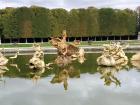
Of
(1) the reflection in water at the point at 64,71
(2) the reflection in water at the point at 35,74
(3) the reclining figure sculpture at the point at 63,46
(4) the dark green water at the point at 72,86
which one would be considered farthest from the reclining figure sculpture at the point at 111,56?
(2) the reflection in water at the point at 35,74

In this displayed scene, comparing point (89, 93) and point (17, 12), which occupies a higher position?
point (17, 12)

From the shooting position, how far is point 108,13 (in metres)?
66.6

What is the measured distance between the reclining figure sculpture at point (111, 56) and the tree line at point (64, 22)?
29.8 metres

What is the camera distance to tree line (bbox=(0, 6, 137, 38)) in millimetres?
61625

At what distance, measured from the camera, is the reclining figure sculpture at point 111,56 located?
3150cm

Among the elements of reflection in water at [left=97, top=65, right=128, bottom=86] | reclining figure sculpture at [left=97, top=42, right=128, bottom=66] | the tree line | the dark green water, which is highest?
the tree line

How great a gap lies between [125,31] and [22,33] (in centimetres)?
1424

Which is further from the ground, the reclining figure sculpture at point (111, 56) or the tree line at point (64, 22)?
the tree line at point (64, 22)

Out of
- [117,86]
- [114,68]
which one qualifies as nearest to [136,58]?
[114,68]

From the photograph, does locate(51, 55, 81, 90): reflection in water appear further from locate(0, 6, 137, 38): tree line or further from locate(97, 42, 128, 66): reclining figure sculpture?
Result: locate(0, 6, 137, 38): tree line

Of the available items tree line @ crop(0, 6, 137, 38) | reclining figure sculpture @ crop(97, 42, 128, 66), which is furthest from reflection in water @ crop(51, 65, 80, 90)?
tree line @ crop(0, 6, 137, 38)

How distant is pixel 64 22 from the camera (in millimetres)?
64500

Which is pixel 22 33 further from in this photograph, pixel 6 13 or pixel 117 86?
pixel 117 86

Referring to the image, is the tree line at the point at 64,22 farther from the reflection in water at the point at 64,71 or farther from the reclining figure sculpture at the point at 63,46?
the reclining figure sculpture at the point at 63,46
